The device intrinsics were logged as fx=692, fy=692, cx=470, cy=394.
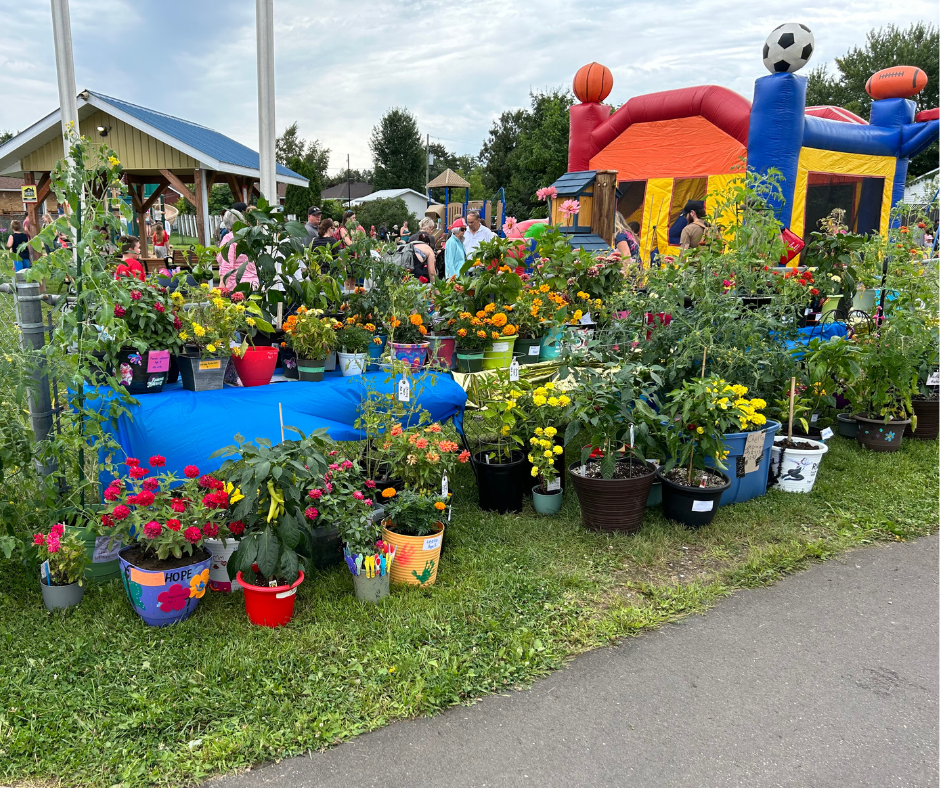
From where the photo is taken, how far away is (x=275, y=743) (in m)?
2.08

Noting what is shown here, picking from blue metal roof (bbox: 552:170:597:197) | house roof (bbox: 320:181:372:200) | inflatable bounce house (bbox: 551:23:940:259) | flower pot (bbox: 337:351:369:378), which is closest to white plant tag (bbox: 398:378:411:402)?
flower pot (bbox: 337:351:369:378)

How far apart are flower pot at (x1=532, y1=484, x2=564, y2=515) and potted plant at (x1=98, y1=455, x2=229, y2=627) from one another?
68.4 inches

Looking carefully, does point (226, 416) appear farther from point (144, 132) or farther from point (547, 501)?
point (144, 132)

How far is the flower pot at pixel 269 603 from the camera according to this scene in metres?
2.62

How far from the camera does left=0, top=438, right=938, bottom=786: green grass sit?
6.82ft

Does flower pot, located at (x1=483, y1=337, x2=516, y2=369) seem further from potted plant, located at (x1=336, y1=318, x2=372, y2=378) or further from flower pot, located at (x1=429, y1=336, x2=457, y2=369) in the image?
potted plant, located at (x1=336, y1=318, x2=372, y2=378)

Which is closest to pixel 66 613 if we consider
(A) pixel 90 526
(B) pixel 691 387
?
(A) pixel 90 526

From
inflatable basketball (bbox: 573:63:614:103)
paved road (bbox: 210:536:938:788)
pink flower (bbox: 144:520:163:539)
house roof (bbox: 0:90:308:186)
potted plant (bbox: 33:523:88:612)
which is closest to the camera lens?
paved road (bbox: 210:536:938:788)

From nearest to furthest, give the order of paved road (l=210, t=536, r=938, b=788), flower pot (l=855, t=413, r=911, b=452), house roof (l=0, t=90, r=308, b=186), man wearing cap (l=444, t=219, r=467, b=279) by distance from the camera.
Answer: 1. paved road (l=210, t=536, r=938, b=788)
2. flower pot (l=855, t=413, r=911, b=452)
3. man wearing cap (l=444, t=219, r=467, b=279)
4. house roof (l=0, t=90, r=308, b=186)

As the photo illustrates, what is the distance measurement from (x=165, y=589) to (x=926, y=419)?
5333 millimetres

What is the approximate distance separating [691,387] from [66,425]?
2.92 meters

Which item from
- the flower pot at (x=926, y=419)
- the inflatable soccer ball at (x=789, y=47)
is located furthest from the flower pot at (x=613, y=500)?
the inflatable soccer ball at (x=789, y=47)

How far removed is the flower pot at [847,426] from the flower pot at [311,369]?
395cm

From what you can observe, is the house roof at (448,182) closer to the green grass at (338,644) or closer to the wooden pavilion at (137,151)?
the wooden pavilion at (137,151)
